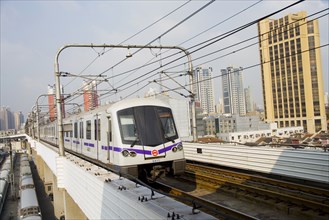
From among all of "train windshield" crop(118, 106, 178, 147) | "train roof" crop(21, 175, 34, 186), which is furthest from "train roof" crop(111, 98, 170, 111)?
"train roof" crop(21, 175, 34, 186)

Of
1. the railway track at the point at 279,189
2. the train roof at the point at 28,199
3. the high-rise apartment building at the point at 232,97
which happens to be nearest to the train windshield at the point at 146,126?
the railway track at the point at 279,189

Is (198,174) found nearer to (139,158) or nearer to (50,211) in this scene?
(139,158)

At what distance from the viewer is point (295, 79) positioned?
87.5m

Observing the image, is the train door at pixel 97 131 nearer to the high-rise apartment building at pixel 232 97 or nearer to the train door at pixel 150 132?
the train door at pixel 150 132

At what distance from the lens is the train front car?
10.0 m

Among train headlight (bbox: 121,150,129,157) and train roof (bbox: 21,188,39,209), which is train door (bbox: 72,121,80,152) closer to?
train headlight (bbox: 121,150,129,157)

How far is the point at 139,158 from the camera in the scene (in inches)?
395

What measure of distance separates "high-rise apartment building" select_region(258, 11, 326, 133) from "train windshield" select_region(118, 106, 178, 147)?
244 feet

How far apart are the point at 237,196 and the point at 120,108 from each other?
4721 millimetres

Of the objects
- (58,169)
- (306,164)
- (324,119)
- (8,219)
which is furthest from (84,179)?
(324,119)

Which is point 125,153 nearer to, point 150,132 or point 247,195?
point 150,132

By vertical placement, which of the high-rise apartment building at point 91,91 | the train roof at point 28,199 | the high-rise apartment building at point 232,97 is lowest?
the train roof at point 28,199

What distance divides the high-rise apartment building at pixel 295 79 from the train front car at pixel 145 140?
7434 cm

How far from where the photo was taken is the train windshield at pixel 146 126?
10223 millimetres
